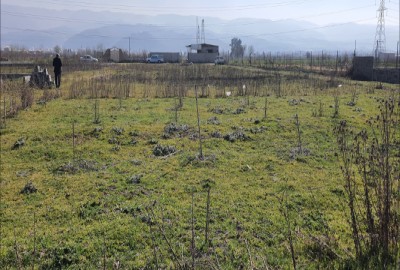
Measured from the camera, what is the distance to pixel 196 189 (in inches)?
249

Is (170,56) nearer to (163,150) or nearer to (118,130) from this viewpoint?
(118,130)

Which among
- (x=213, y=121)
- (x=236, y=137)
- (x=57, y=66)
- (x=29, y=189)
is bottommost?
(x=29, y=189)

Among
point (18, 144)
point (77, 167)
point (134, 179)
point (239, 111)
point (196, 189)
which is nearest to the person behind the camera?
point (196, 189)

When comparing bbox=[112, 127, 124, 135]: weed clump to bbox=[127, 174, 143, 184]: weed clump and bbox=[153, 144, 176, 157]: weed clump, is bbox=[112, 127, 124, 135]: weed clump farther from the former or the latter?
bbox=[127, 174, 143, 184]: weed clump

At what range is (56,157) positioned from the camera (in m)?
8.20

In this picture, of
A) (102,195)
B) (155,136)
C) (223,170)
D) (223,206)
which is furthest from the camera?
(155,136)

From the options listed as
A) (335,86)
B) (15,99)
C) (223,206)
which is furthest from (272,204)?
(335,86)

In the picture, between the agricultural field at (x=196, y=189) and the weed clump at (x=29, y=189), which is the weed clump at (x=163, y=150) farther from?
the weed clump at (x=29, y=189)

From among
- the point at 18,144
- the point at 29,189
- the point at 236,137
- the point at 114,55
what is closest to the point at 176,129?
the point at 236,137

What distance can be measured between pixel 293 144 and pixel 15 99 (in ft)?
30.4

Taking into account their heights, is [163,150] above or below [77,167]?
above

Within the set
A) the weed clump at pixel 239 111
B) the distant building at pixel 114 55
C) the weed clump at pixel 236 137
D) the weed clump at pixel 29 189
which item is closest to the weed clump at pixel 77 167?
the weed clump at pixel 29 189

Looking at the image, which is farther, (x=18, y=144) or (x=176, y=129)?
(x=176, y=129)

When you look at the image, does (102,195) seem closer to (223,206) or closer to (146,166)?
(146,166)
